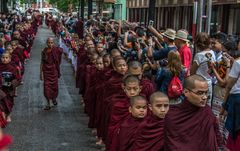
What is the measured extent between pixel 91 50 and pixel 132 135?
18.8 ft

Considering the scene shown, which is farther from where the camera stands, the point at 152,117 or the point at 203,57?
the point at 203,57

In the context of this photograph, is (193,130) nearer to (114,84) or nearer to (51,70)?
(114,84)

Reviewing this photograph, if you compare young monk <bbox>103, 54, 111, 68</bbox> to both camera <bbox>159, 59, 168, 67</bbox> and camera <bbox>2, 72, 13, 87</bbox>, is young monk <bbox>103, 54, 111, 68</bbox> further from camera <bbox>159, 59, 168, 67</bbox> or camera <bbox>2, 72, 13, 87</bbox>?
camera <bbox>2, 72, 13, 87</bbox>

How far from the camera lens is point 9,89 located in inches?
421

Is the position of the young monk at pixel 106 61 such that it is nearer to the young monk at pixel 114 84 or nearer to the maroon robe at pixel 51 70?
the young monk at pixel 114 84

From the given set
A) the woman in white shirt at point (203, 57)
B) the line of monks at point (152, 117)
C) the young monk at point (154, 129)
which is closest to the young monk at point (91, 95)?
the line of monks at point (152, 117)

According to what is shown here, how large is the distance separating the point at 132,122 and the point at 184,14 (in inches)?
1101

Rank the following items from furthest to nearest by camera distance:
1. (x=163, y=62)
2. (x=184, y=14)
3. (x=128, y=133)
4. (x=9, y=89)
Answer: (x=184, y=14) → (x=9, y=89) → (x=163, y=62) → (x=128, y=133)

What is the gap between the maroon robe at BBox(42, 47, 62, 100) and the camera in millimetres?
12164

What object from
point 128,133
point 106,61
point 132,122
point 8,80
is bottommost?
point 8,80

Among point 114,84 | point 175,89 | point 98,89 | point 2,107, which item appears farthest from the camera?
point 2,107

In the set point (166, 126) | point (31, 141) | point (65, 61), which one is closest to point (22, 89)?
point (31, 141)

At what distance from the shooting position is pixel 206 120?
4.34 m

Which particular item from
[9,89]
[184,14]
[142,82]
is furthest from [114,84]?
[184,14]
